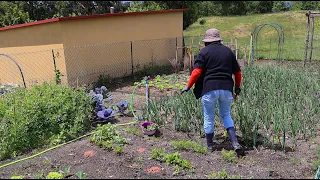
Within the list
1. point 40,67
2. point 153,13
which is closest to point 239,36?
point 153,13

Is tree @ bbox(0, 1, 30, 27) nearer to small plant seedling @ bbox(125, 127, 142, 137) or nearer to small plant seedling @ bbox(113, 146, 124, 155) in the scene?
small plant seedling @ bbox(125, 127, 142, 137)

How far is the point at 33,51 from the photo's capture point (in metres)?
9.56

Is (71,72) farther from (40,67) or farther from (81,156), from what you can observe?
(81,156)

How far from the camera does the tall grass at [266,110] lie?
4.42 m

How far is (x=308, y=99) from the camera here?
17.4ft

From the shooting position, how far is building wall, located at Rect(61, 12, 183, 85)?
8.92 metres

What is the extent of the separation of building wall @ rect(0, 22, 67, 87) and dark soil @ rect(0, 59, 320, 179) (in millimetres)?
4825

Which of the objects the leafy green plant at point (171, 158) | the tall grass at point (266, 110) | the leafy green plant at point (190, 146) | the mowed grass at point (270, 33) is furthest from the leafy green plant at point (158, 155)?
the mowed grass at point (270, 33)

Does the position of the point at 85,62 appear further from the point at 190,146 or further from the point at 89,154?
the point at 190,146

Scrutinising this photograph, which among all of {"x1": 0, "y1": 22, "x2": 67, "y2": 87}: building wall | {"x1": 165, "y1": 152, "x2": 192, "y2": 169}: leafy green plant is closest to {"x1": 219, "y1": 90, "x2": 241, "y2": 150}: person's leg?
{"x1": 165, "y1": 152, "x2": 192, "y2": 169}: leafy green plant

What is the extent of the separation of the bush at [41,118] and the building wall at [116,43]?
2555 millimetres

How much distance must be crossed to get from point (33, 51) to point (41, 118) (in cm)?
535

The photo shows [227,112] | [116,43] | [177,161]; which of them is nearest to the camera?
[177,161]

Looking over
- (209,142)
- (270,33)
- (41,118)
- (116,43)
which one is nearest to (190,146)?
(209,142)
